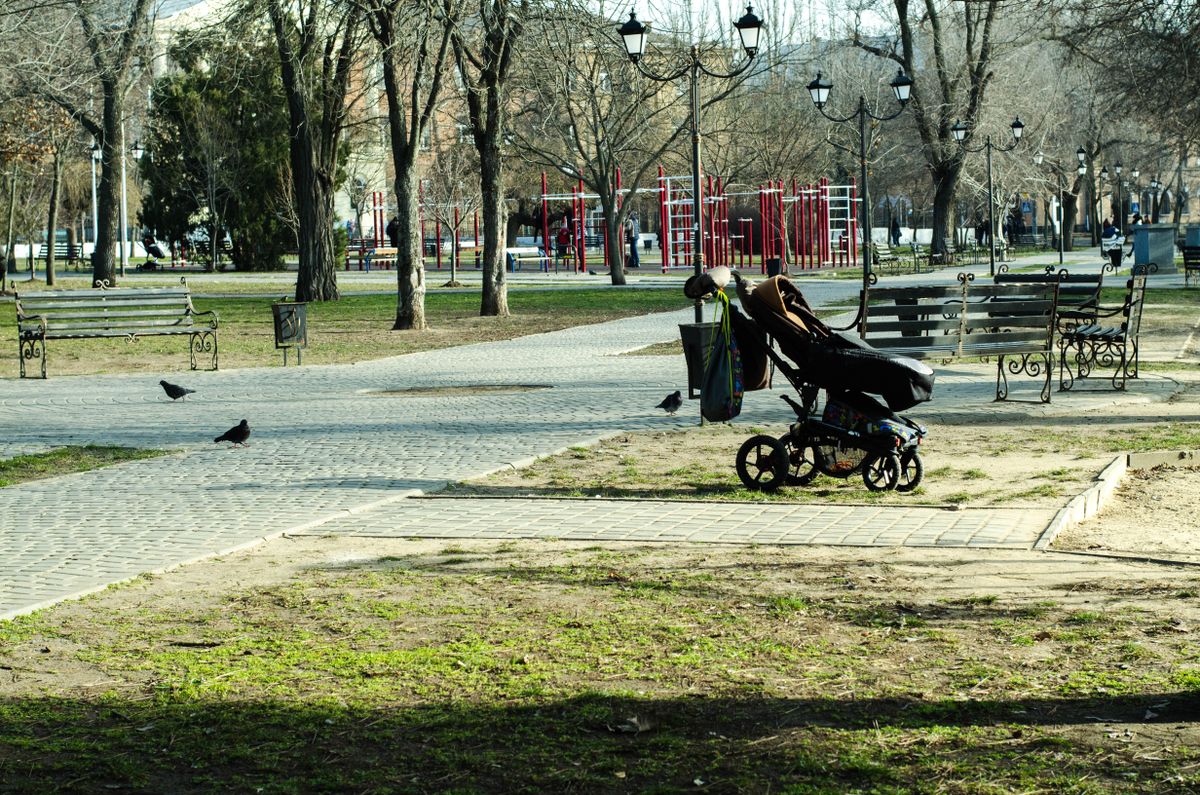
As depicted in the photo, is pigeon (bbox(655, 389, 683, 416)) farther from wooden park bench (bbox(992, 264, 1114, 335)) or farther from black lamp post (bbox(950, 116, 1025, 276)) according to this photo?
black lamp post (bbox(950, 116, 1025, 276))

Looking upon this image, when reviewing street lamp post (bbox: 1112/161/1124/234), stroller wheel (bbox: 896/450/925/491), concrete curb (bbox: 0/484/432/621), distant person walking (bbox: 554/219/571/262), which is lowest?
concrete curb (bbox: 0/484/432/621)

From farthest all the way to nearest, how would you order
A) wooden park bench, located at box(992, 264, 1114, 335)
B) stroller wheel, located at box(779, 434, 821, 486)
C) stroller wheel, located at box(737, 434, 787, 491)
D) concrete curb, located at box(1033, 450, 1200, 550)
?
wooden park bench, located at box(992, 264, 1114, 335)
stroller wheel, located at box(779, 434, 821, 486)
stroller wheel, located at box(737, 434, 787, 491)
concrete curb, located at box(1033, 450, 1200, 550)

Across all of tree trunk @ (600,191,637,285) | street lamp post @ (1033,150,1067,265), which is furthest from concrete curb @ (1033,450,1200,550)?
street lamp post @ (1033,150,1067,265)

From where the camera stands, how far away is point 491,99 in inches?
1009

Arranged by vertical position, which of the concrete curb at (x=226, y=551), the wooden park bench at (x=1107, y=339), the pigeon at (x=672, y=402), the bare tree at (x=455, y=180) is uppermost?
the bare tree at (x=455, y=180)

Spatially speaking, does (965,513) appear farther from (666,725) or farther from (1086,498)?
(666,725)

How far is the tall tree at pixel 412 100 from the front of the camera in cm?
2233

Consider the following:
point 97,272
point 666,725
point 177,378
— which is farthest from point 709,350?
point 97,272

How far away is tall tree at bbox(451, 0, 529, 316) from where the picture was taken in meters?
24.6

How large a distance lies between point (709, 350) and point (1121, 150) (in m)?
78.8

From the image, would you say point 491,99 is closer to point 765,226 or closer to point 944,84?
point 765,226

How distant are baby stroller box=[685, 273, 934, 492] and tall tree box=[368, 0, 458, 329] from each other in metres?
14.7

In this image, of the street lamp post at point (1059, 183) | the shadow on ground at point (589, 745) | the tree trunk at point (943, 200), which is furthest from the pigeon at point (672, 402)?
the street lamp post at point (1059, 183)

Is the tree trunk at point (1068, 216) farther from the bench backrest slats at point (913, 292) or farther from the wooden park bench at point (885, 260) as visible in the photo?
the bench backrest slats at point (913, 292)
